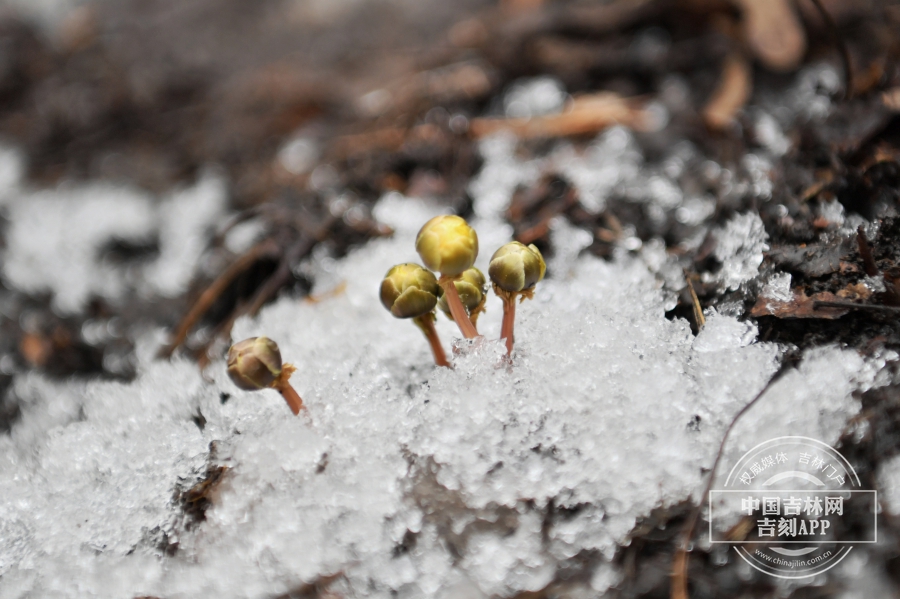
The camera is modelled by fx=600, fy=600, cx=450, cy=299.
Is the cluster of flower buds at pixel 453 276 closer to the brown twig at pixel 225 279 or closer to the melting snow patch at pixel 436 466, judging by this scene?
the melting snow patch at pixel 436 466

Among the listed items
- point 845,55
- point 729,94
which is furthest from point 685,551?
point 729,94

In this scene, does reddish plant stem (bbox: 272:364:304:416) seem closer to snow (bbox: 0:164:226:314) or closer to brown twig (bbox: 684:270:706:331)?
brown twig (bbox: 684:270:706:331)

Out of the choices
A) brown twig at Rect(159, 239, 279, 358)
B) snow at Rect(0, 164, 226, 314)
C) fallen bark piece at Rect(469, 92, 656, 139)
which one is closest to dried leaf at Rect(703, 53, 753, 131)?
fallen bark piece at Rect(469, 92, 656, 139)

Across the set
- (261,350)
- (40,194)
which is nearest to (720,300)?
(261,350)

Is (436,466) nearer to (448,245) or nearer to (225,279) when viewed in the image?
(448,245)

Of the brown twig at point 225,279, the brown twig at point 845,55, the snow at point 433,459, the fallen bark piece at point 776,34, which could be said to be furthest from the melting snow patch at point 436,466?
the fallen bark piece at point 776,34

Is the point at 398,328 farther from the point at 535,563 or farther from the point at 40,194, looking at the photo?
the point at 40,194

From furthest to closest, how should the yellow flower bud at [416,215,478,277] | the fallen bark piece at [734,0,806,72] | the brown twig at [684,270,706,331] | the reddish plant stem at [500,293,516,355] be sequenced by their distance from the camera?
the fallen bark piece at [734,0,806,72]
the brown twig at [684,270,706,331]
the reddish plant stem at [500,293,516,355]
the yellow flower bud at [416,215,478,277]
